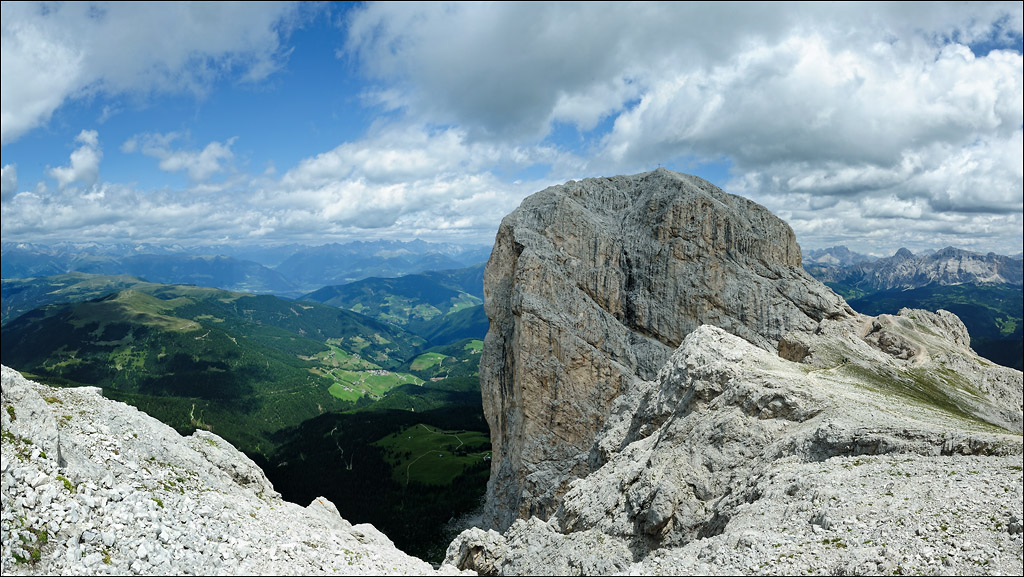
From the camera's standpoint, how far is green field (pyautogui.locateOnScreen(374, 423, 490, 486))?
15250cm

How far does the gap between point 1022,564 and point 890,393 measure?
25.0 metres

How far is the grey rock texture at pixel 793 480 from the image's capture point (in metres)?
19.9

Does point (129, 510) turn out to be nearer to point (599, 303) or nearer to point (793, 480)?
point (793, 480)

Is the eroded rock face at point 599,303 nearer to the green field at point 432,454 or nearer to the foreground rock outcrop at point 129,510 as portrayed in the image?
the foreground rock outcrop at point 129,510

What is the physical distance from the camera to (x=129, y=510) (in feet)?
64.3

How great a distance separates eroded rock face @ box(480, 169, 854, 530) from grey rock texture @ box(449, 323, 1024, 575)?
65.7 ft

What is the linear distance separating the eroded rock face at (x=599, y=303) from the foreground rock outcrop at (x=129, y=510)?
136 feet

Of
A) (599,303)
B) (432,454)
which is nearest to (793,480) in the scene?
(599,303)

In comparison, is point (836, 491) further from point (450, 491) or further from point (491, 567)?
point (450, 491)

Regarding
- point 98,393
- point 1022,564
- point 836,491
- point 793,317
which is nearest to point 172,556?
point 98,393

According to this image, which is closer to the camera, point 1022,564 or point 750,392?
point 1022,564

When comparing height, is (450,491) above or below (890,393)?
below

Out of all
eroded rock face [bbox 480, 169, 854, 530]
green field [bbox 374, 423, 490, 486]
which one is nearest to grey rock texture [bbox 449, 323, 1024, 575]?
eroded rock face [bbox 480, 169, 854, 530]

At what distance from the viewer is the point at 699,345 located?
43.8m
